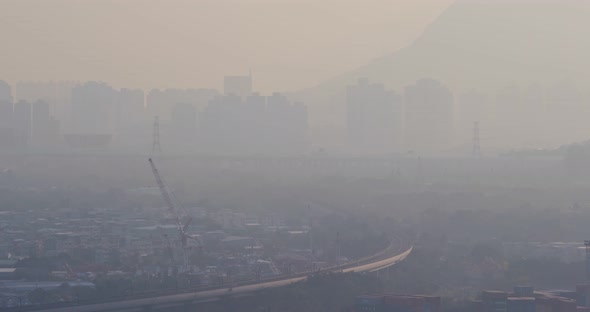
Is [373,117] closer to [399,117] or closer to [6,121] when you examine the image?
[399,117]

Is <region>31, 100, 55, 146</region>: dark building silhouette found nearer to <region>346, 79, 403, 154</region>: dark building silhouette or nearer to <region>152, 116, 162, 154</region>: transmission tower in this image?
<region>152, 116, 162, 154</region>: transmission tower

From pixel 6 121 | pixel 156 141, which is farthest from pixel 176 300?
pixel 6 121

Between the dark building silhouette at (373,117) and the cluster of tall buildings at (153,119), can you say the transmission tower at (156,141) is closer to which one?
the cluster of tall buildings at (153,119)

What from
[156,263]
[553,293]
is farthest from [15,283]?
[553,293]

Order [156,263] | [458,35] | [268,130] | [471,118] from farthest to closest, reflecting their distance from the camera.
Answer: [458,35]
[471,118]
[268,130]
[156,263]

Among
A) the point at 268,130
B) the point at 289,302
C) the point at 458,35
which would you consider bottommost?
the point at 289,302

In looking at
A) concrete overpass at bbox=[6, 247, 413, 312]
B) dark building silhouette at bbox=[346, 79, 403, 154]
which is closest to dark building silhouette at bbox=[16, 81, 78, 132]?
dark building silhouette at bbox=[346, 79, 403, 154]

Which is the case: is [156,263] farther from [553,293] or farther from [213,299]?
[553,293]
